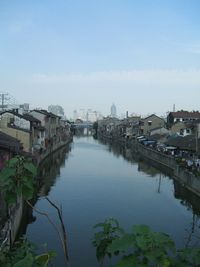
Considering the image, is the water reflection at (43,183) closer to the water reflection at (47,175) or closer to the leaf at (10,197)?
the water reflection at (47,175)

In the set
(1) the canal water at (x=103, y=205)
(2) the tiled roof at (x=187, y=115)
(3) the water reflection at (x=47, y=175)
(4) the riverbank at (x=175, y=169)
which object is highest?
(2) the tiled roof at (x=187, y=115)

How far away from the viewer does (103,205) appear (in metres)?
27.0

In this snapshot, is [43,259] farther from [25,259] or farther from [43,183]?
[43,183]

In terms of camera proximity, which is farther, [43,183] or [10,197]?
[43,183]

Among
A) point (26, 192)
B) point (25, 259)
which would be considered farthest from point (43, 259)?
point (26, 192)

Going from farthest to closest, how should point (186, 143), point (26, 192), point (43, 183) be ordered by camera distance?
point (186, 143) → point (43, 183) → point (26, 192)

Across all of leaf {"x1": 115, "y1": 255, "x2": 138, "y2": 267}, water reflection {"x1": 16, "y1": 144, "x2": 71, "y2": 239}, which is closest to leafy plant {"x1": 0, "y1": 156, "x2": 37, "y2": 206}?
leaf {"x1": 115, "y1": 255, "x2": 138, "y2": 267}

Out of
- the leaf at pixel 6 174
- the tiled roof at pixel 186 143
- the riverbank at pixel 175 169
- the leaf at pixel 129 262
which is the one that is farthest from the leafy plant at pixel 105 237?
the tiled roof at pixel 186 143

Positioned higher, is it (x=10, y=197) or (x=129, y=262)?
(x=10, y=197)

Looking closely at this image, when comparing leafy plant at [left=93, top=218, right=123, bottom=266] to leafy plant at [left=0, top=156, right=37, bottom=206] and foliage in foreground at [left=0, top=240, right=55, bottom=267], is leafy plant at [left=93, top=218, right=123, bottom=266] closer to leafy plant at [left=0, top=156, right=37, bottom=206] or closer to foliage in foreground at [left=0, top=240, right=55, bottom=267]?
foliage in foreground at [left=0, top=240, right=55, bottom=267]

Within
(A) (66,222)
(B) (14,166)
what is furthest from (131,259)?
(A) (66,222)

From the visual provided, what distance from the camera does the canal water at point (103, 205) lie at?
1889cm

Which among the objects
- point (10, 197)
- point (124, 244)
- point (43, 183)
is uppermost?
point (10, 197)

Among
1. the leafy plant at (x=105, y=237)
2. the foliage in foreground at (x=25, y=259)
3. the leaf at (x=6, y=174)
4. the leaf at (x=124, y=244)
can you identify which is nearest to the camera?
the foliage in foreground at (x=25, y=259)
